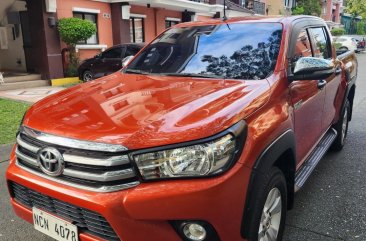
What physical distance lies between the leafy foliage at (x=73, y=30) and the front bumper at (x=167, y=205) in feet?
38.6

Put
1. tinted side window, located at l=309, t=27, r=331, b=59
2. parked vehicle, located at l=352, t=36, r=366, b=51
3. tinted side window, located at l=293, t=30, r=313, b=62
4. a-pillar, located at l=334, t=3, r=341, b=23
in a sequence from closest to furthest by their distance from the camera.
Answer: tinted side window, located at l=293, t=30, r=313, b=62 < tinted side window, located at l=309, t=27, r=331, b=59 < parked vehicle, located at l=352, t=36, r=366, b=51 < a-pillar, located at l=334, t=3, r=341, b=23

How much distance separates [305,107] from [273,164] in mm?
936

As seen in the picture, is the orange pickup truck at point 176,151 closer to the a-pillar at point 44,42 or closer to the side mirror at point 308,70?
the side mirror at point 308,70

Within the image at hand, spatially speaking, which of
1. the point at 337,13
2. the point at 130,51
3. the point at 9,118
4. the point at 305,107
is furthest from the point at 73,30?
the point at 337,13

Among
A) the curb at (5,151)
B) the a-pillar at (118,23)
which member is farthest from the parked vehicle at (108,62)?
the curb at (5,151)

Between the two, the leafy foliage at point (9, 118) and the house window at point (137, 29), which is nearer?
the leafy foliage at point (9, 118)

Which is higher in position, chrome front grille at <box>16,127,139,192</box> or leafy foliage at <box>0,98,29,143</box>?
chrome front grille at <box>16,127,139,192</box>

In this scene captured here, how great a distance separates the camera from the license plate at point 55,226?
218 centimetres

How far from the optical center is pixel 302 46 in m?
3.52

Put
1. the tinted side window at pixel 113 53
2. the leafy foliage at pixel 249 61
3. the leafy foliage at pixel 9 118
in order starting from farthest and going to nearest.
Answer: the tinted side window at pixel 113 53
the leafy foliage at pixel 9 118
the leafy foliage at pixel 249 61

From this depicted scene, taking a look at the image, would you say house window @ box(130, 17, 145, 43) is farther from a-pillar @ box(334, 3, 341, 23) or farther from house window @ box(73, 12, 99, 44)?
a-pillar @ box(334, 3, 341, 23)

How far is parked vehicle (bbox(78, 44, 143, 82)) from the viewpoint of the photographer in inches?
491

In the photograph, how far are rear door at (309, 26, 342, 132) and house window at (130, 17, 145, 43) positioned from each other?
13908 millimetres

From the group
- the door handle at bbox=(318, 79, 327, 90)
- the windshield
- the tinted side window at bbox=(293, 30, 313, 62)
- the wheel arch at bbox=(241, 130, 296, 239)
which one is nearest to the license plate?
the wheel arch at bbox=(241, 130, 296, 239)
